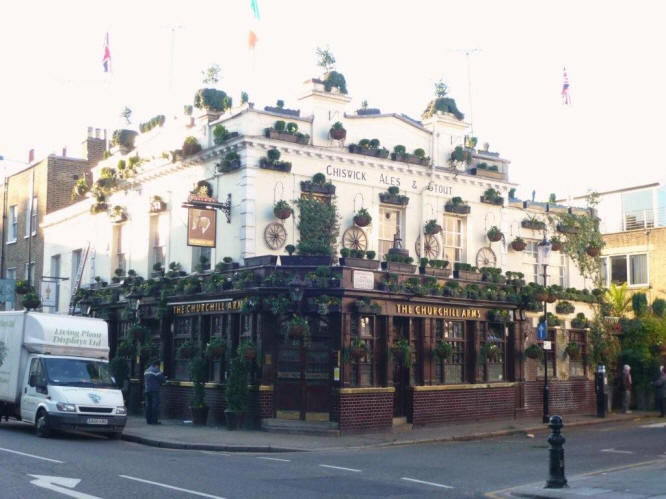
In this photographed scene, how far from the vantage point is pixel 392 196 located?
2656 cm

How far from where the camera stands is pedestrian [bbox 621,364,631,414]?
3016 centimetres

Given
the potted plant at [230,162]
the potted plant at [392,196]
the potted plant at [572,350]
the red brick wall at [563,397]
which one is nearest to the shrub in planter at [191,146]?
the potted plant at [230,162]

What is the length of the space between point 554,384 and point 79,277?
17.5 metres

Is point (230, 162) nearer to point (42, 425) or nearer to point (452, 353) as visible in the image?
point (452, 353)

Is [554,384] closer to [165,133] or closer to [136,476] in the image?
[165,133]

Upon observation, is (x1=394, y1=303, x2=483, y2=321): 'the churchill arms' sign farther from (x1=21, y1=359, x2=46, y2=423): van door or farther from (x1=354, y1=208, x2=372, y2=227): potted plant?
(x1=21, y1=359, x2=46, y2=423): van door

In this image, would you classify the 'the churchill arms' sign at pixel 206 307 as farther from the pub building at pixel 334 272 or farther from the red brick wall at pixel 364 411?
the red brick wall at pixel 364 411

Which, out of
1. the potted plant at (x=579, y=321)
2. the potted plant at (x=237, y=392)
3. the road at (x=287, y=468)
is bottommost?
the road at (x=287, y=468)

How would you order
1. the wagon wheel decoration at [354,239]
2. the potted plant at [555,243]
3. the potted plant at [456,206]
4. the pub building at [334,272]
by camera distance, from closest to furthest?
the pub building at [334,272], the wagon wheel decoration at [354,239], the potted plant at [456,206], the potted plant at [555,243]

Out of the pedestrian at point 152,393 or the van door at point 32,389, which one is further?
the pedestrian at point 152,393

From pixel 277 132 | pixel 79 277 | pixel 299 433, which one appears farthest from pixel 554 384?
pixel 79 277

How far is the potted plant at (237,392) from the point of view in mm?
22609

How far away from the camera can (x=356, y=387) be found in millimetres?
22625

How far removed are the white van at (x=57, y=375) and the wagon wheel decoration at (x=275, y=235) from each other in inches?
196
